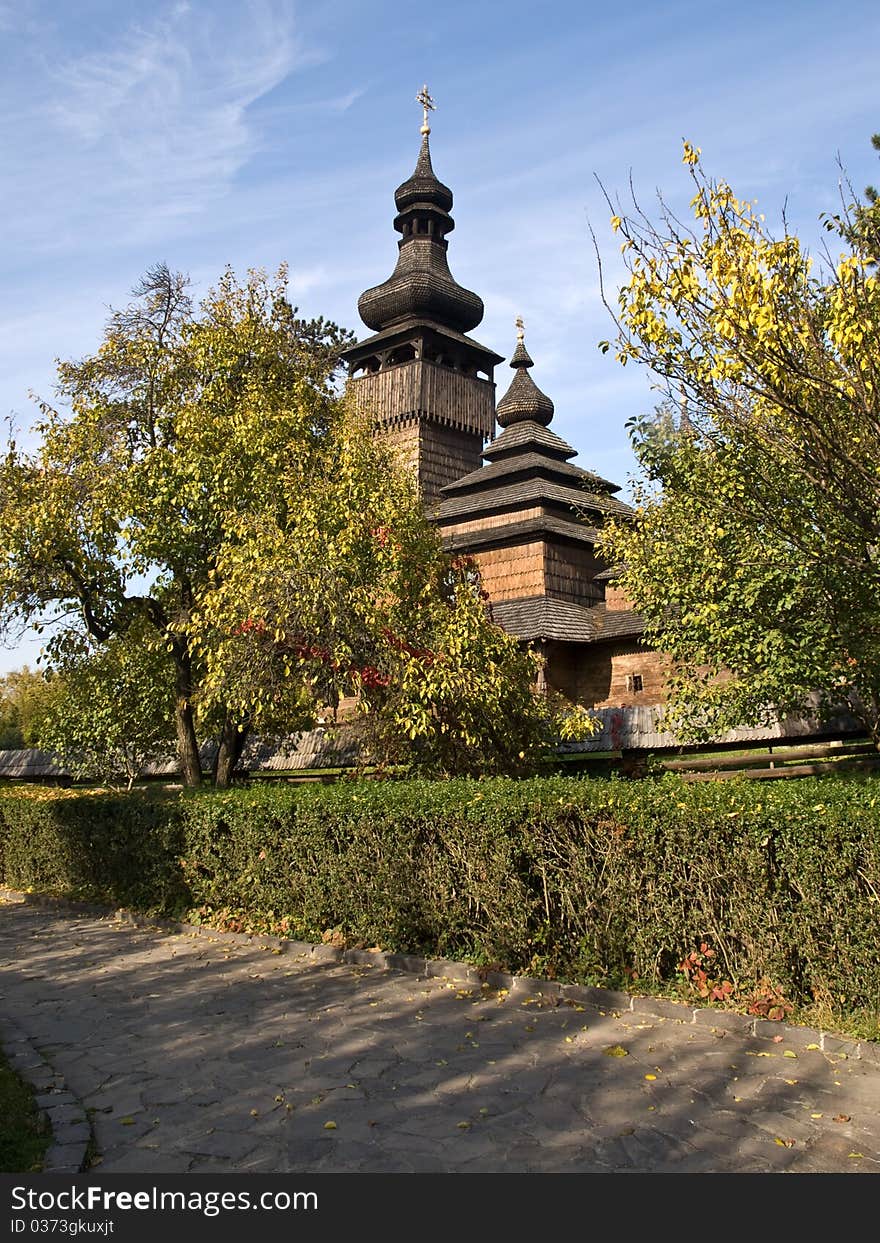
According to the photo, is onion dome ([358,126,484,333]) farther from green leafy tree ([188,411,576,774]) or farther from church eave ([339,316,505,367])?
green leafy tree ([188,411,576,774])

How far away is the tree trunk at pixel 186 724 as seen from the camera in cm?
1638

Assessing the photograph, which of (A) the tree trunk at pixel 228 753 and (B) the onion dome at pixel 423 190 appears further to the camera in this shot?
(B) the onion dome at pixel 423 190

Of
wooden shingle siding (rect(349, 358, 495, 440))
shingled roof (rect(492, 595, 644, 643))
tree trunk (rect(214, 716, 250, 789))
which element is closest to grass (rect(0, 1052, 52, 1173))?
tree trunk (rect(214, 716, 250, 789))

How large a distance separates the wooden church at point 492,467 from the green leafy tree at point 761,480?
405 cm

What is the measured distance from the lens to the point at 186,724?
667 inches

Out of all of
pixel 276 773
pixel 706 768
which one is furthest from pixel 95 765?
pixel 706 768

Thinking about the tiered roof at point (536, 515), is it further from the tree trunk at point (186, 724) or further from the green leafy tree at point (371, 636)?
the green leafy tree at point (371, 636)

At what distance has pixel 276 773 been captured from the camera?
23.1m

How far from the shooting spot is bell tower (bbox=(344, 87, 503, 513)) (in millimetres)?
38000

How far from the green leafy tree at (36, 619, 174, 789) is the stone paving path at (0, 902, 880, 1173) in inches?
368

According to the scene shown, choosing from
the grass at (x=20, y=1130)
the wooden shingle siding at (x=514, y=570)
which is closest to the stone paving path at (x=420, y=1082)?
the grass at (x=20, y=1130)

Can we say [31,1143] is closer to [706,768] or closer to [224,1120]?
[224,1120]

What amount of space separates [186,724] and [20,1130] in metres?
12.4

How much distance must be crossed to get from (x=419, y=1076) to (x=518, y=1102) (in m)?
0.76
